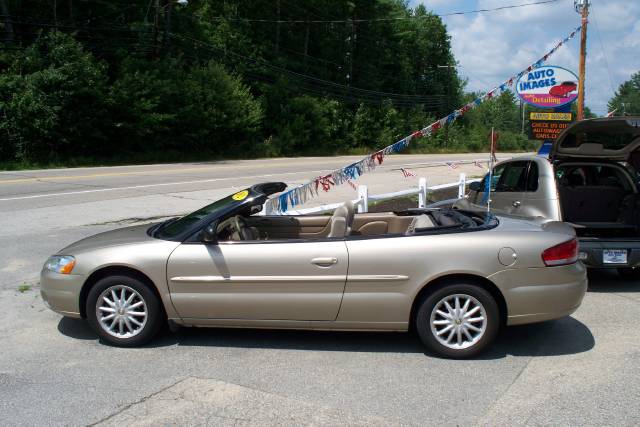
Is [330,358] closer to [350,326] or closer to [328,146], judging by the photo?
[350,326]

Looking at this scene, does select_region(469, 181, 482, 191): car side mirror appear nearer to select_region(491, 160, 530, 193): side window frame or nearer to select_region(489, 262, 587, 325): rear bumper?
select_region(491, 160, 530, 193): side window frame

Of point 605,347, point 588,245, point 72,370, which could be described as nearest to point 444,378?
point 605,347

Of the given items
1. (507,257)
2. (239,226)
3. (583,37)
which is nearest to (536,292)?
(507,257)

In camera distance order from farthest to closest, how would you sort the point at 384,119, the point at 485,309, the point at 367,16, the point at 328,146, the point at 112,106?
the point at 367,16 → the point at 384,119 → the point at 328,146 → the point at 112,106 → the point at 485,309

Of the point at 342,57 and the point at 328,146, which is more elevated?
the point at 342,57

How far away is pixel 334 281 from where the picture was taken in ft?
15.2

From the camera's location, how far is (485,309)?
4.56 meters

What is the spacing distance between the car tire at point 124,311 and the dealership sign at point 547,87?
12.8 meters

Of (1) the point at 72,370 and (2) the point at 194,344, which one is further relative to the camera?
(2) the point at 194,344

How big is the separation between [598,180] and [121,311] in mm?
6401

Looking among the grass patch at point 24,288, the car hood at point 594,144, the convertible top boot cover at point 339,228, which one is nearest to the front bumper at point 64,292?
the grass patch at point 24,288

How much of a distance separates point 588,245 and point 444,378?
3.23 m

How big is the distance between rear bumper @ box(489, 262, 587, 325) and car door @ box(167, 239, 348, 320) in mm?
1303

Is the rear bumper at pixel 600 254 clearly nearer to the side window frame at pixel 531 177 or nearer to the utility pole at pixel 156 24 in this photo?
the side window frame at pixel 531 177
